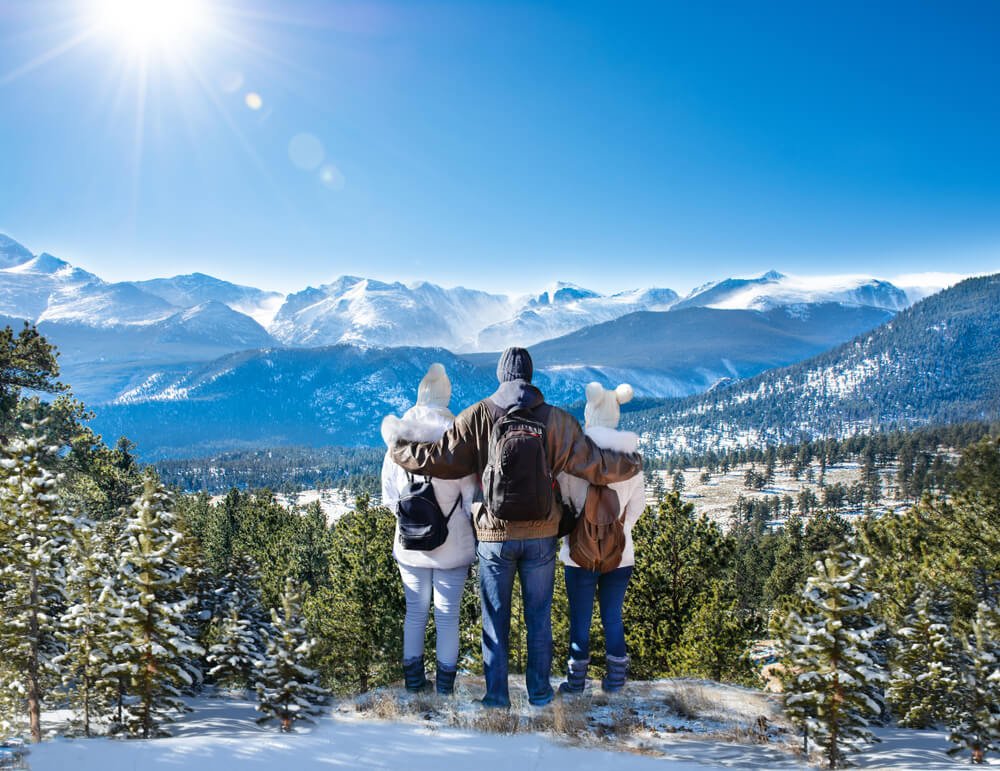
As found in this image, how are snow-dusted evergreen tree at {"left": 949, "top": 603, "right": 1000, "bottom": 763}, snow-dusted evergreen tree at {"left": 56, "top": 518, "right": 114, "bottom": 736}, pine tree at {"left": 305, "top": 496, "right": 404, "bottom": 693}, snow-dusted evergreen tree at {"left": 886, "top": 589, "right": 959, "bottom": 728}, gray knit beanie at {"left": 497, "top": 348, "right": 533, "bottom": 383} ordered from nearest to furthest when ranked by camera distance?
gray knit beanie at {"left": 497, "top": 348, "right": 533, "bottom": 383} < snow-dusted evergreen tree at {"left": 56, "top": 518, "right": 114, "bottom": 736} < snow-dusted evergreen tree at {"left": 949, "top": 603, "right": 1000, "bottom": 763} < snow-dusted evergreen tree at {"left": 886, "top": 589, "right": 959, "bottom": 728} < pine tree at {"left": 305, "top": 496, "right": 404, "bottom": 693}

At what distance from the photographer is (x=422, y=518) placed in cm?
684

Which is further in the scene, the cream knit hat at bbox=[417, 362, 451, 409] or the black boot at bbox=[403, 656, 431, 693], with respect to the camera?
the black boot at bbox=[403, 656, 431, 693]

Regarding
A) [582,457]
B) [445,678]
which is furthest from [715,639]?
[582,457]

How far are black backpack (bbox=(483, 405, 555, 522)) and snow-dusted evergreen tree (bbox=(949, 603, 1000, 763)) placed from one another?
7495mm

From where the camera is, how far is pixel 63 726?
924cm

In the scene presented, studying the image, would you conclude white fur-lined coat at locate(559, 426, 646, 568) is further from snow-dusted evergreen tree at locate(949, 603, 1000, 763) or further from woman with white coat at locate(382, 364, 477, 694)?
snow-dusted evergreen tree at locate(949, 603, 1000, 763)

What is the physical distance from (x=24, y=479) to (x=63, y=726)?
152 inches

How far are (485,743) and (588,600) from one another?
6.98 feet

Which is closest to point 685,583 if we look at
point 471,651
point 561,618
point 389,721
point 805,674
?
point 561,618

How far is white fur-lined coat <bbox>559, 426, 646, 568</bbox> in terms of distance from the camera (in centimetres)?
703

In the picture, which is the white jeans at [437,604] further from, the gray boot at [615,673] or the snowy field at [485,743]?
the gray boot at [615,673]

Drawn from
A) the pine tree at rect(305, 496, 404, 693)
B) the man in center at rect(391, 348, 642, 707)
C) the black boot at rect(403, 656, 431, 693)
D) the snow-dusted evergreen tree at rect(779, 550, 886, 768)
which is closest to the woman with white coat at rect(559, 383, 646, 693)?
the man in center at rect(391, 348, 642, 707)

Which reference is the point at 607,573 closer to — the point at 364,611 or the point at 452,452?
the point at 452,452

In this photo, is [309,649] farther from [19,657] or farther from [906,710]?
[906,710]
